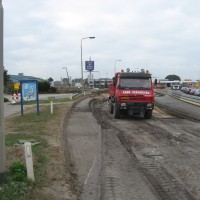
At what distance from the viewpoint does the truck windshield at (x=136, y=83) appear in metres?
20.9

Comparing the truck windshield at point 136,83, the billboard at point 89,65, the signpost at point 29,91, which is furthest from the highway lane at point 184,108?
the billboard at point 89,65

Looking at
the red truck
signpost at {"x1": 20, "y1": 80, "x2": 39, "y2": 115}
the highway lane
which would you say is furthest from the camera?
the highway lane

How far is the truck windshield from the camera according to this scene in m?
20.9

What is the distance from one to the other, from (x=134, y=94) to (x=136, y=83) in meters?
0.71

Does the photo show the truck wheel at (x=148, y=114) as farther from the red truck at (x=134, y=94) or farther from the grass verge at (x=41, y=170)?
the grass verge at (x=41, y=170)

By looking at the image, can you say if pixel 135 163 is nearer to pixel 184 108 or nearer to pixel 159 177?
pixel 159 177

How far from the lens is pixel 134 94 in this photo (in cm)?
2066

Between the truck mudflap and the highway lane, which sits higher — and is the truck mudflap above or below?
above

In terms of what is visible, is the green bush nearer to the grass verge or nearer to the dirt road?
the grass verge

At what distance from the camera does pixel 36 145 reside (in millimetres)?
11180

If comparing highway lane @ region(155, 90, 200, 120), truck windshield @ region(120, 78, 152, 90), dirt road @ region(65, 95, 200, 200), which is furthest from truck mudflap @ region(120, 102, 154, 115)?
→ dirt road @ region(65, 95, 200, 200)

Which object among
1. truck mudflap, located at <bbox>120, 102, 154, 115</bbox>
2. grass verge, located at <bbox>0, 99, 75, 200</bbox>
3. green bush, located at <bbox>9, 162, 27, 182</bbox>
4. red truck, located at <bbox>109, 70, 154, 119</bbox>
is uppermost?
red truck, located at <bbox>109, 70, 154, 119</bbox>

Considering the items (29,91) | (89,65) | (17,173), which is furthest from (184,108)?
(89,65)

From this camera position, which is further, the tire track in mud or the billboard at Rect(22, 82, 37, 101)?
the billboard at Rect(22, 82, 37, 101)
